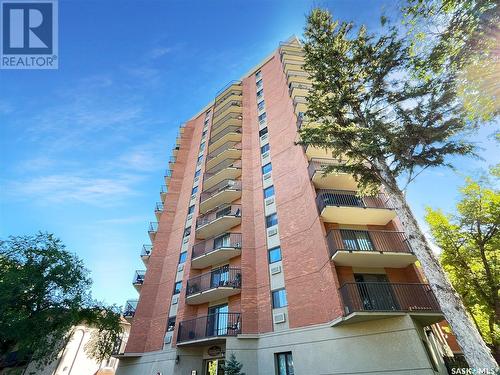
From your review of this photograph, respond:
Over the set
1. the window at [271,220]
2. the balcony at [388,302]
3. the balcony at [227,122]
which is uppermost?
the balcony at [227,122]

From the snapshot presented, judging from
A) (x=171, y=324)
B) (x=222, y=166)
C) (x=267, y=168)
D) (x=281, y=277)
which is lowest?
(x=171, y=324)

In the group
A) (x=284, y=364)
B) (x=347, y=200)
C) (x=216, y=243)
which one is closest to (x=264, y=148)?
(x=216, y=243)

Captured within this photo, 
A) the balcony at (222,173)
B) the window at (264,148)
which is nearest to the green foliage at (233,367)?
the balcony at (222,173)

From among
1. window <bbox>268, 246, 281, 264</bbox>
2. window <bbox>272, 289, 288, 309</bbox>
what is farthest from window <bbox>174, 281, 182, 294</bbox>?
window <bbox>272, 289, 288, 309</bbox>

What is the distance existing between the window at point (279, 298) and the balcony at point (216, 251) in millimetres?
3995

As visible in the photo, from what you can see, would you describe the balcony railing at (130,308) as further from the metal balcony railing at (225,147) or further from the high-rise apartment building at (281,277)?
the metal balcony railing at (225,147)

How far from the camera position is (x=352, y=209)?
1408cm

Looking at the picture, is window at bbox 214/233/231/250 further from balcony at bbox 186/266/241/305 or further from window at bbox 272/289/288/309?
window at bbox 272/289/288/309

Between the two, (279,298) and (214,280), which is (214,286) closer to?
Result: (214,280)

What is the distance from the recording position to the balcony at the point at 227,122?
29.0 m

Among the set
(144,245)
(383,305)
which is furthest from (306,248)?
(144,245)

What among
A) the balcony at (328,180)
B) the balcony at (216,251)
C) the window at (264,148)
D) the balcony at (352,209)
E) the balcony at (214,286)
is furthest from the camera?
the window at (264,148)

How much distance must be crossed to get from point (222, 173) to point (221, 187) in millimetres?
1344

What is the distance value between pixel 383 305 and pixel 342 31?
1419cm
